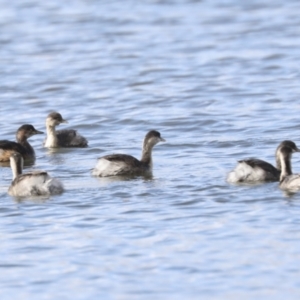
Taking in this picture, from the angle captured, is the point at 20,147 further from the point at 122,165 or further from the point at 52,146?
the point at 122,165

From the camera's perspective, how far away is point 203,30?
2795cm

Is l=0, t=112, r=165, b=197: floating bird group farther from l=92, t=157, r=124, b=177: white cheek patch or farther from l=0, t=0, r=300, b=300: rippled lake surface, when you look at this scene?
l=0, t=0, r=300, b=300: rippled lake surface

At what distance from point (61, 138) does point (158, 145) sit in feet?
4.64

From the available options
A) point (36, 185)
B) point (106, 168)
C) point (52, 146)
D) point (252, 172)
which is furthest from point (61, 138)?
point (252, 172)

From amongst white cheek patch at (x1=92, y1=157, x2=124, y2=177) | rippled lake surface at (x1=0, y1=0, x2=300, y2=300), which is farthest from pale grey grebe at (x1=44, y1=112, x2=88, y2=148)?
white cheek patch at (x1=92, y1=157, x2=124, y2=177)

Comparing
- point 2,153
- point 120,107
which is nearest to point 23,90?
point 120,107

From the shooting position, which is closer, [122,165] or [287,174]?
[287,174]

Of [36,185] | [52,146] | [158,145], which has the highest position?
[52,146]

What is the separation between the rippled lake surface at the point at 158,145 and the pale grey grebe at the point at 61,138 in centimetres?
24

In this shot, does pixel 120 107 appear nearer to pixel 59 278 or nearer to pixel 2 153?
pixel 2 153

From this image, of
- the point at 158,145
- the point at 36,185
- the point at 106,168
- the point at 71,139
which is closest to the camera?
the point at 36,185

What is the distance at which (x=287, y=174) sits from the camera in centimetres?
1329

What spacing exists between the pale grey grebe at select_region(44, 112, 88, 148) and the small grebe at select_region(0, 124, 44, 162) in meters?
0.34

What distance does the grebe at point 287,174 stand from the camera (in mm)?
12680
